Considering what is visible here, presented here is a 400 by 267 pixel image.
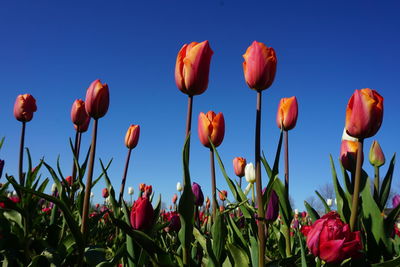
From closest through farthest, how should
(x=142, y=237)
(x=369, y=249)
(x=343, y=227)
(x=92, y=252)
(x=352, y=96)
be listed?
(x=142, y=237), (x=343, y=227), (x=352, y=96), (x=369, y=249), (x=92, y=252)

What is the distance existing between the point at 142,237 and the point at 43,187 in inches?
55.2

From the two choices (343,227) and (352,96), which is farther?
(352,96)

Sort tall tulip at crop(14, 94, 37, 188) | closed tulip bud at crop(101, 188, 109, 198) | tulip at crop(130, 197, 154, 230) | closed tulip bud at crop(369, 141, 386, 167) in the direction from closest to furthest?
tulip at crop(130, 197, 154, 230) → closed tulip bud at crop(369, 141, 386, 167) → tall tulip at crop(14, 94, 37, 188) → closed tulip bud at crop(101, 188, 109, 198)

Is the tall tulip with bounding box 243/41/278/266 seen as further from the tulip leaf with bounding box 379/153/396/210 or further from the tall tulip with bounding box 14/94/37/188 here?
the tall tulip with bounding box 14/94/37/188

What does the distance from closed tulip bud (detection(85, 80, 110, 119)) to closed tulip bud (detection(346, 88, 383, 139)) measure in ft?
3.54

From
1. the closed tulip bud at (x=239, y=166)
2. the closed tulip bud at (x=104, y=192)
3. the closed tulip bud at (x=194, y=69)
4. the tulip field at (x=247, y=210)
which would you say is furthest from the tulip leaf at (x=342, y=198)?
the closed tulip bud at (x=104, y=192)

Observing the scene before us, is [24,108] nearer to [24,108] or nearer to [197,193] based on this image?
[24,108]

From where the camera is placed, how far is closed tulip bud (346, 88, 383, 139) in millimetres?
1160

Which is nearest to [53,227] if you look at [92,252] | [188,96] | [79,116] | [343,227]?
[92,252]

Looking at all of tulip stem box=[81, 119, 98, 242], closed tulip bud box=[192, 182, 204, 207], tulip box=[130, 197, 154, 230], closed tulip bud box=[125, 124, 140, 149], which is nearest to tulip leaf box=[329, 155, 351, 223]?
tulip box=[130, 197, 154, 230]

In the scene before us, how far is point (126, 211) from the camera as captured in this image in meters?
1.28

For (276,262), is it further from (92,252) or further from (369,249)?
(92,252)

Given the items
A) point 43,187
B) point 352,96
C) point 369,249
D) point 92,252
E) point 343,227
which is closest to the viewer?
point 343,227

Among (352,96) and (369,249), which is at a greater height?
(352,96)
